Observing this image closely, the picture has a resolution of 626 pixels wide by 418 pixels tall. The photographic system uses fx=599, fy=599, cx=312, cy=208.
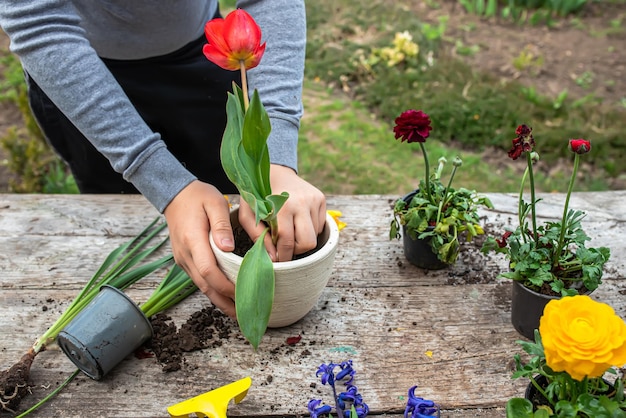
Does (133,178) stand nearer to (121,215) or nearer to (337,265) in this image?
(121,215)

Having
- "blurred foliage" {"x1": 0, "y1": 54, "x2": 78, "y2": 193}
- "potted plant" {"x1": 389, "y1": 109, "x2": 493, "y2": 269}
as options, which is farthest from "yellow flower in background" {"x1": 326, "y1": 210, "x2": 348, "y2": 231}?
"blurred foliage" {"x1": 0, "y1": 54, "x2": 78, "y2": 193}

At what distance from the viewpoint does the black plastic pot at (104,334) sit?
1.00 m

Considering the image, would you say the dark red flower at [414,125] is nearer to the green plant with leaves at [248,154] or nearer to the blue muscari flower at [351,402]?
the green plant with leaves at [248,154]

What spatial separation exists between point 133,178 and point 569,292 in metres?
0.82

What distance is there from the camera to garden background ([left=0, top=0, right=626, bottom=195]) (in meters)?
2.80

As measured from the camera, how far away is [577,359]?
686 millimetres

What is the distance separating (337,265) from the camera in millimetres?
1303

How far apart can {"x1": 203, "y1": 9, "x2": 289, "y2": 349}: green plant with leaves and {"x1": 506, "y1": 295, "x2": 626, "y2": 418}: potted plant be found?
395 millimetres

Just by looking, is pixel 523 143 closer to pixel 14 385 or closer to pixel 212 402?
pixel 212 402

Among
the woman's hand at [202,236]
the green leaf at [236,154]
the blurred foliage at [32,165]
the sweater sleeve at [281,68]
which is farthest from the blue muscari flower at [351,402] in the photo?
the blurred foliage at [32,165]

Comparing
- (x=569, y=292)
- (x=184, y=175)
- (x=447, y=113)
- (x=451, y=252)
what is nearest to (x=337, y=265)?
(x=451, y=252)

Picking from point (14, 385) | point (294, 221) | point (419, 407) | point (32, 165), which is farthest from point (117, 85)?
point (32, 165)

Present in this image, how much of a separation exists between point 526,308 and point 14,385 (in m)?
0.88

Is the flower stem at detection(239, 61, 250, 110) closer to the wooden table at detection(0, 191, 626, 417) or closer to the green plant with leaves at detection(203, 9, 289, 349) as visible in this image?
the green plant with leaves at detection(203, 9, 289, 349)
